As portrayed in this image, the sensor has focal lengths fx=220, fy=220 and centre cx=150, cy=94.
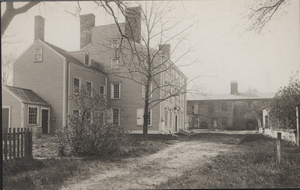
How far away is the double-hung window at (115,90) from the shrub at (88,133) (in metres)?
0.59

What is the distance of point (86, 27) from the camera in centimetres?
541

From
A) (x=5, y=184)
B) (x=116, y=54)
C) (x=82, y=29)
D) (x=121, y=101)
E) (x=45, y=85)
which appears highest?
(x=82, y=29)

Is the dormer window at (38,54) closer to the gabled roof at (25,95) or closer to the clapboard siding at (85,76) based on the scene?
the clapboard siding at (85,76)

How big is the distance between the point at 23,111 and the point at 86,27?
3.26 metres

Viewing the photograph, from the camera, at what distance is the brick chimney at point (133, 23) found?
5484mm

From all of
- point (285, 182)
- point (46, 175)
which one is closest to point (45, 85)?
point (46, 175)

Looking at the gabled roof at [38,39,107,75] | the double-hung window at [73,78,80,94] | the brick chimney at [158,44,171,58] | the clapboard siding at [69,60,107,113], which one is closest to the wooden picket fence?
the clapboard siding at [69,60,107,113]

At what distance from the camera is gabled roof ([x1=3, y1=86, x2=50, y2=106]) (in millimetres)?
4977

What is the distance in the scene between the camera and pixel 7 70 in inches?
194

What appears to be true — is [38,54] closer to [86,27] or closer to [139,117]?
[86,27]

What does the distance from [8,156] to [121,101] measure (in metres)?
3.04

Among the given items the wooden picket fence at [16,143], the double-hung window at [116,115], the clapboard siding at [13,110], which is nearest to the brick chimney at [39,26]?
the clapboard siding at [13,110]

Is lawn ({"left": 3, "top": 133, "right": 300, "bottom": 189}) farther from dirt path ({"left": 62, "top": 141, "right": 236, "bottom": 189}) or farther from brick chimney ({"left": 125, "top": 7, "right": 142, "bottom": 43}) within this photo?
brick chimney ({"left": 125, "top": 7, "right": 142, "bottom": 43})

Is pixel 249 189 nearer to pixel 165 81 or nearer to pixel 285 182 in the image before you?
pixel 285 182
